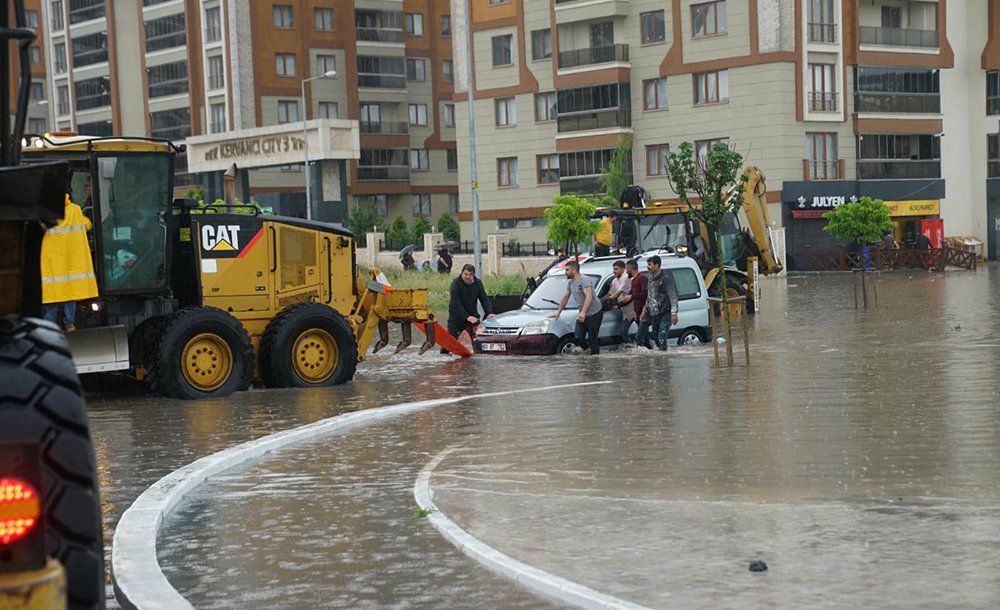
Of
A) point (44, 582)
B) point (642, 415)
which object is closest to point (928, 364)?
point (642, 415)

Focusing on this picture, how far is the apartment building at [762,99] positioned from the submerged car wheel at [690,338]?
38.1 metres

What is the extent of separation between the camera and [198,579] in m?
7.76

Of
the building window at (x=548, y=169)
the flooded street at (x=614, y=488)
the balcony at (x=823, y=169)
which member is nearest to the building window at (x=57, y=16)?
the building window at (x=548, y=169)

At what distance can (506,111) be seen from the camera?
71.5 metres

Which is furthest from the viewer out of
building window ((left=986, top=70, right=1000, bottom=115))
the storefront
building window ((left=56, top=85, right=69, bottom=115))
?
building window ((left=56, top=85, right=69, bottom=115))

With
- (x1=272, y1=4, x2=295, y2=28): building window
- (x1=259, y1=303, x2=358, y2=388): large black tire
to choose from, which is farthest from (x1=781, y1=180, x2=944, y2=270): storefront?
(x1=259, y1=303, x2=358, y2=388): large black tire

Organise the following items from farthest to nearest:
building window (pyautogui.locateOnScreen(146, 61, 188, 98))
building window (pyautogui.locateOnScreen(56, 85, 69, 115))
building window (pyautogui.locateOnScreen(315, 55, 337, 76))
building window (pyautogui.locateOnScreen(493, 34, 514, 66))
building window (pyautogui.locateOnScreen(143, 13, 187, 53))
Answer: building window (pyautogui.locateOnScreen(56, 85, 69, 115))
building window (pyautogui.locateOnScreen(146, 61, 188, 98))
building window (pyautogui.locateOnScreen(143, 13, 187, 53))
building window (pyautogui.locateOnScreen(315, 55, 337, 76))
building window (pyautogui.locateOnScreen(493, 34, 514, 66))

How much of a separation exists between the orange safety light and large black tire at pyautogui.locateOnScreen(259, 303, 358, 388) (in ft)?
49.5

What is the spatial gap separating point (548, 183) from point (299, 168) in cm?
1710

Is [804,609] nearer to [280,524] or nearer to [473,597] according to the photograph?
[473,597]

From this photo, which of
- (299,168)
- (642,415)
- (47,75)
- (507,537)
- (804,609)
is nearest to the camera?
(804,609)

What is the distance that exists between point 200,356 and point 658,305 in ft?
26.0

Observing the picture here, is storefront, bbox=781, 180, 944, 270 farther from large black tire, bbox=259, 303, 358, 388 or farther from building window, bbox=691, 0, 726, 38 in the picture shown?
large black tire, bbox=259, 303, 358, 388

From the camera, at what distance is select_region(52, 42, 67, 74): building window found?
9700cm
